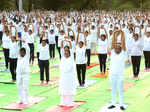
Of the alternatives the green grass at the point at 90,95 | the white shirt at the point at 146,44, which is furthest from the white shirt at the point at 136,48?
the white shirt at the point at 146,44

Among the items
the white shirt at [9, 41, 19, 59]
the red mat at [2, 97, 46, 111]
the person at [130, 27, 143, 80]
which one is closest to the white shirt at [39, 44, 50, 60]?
the white shirt at [9, 41, 19, 59]

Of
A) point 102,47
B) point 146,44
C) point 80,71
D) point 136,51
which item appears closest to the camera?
point 80,71

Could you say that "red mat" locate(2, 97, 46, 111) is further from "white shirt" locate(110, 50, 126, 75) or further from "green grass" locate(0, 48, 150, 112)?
"white shirt" locate(110, 50, 126, 75)

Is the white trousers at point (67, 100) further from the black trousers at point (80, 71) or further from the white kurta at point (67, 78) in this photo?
the black trousers at point (80, 71)

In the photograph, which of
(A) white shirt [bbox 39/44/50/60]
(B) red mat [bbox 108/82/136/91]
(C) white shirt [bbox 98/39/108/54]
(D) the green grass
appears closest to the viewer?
(D) the green grass

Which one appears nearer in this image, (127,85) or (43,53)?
(127,85)

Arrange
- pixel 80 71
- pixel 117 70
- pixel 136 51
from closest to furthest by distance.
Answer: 1. pixel 117 70
2. pixel 80 71
3. pixel 136 51

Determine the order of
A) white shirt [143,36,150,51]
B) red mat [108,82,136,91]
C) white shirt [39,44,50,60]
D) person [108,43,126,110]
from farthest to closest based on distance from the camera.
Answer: white shirt [143,36,150,51] → white shirt [39,44,50,60] → red mat [108,82,136,91] → person [108,43,126,110]

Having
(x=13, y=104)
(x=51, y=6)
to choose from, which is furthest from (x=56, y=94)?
(x=51, y=6)

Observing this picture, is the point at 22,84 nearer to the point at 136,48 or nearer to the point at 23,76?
the point at 23,76

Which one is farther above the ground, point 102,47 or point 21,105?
point 102,47

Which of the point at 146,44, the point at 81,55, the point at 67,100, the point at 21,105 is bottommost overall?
the point at 21,105

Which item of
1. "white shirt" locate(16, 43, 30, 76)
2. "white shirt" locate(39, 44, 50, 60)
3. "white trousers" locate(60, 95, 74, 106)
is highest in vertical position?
"white shirt" locate(39, 44, 50, 60)

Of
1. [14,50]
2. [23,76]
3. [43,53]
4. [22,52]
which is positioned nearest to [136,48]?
[43,53]
